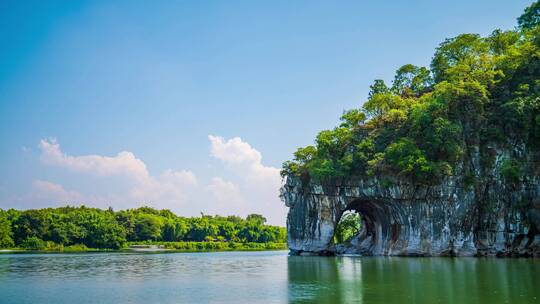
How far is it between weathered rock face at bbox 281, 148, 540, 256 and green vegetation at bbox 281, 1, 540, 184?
99cm

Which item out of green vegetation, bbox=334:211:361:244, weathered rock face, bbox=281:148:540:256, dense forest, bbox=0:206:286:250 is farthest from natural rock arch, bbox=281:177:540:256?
dense forest, bbox=0:206:286:250

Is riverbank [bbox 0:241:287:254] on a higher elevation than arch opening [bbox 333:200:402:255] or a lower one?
lower

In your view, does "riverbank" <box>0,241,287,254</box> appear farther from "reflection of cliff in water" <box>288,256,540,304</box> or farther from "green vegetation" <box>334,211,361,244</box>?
"reflection of cliff in water" <box>288,256,540,304</box>

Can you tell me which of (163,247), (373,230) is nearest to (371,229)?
(373,230)

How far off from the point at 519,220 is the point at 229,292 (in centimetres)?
2623

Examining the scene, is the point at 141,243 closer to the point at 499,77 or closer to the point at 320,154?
the point at 320,154

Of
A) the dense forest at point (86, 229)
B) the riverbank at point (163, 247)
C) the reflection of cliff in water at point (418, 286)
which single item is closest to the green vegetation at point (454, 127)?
the reflection of cliff in water at point (418, 286)

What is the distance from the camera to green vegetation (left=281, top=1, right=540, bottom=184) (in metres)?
36.1

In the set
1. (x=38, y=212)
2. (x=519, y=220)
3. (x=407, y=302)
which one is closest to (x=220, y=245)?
(x=38, y=212)

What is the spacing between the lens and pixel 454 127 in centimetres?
3619

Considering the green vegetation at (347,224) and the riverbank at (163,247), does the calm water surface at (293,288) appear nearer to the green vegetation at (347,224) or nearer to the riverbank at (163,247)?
the green vegetation at (347,224)

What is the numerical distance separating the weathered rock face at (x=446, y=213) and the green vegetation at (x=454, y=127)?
3.24 ft

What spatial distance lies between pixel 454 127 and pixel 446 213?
646 centimetres

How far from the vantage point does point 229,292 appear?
18000 millimetres
